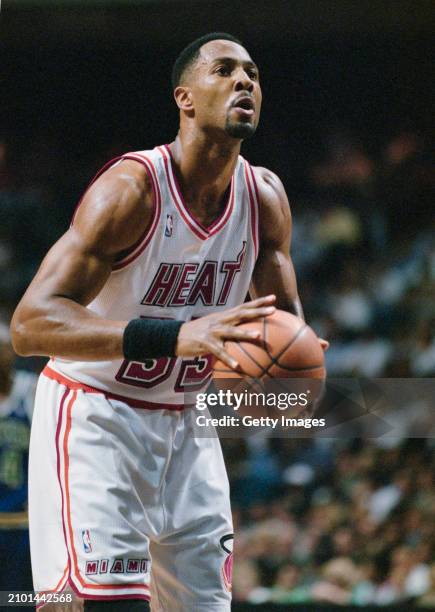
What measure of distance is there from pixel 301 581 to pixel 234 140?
9.46 ft

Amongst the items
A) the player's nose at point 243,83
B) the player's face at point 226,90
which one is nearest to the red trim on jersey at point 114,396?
the player's face at point 226,90

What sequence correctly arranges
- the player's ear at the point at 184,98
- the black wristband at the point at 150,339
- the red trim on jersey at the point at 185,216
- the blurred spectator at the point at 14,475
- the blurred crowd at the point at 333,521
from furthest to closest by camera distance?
the blurred crowd at the point at 333,521, the blurred spectator at the point at 14,475, the player's ear at the point at 184,98, the red trim on jersey at the point at 185,216, the black wristband at the point at 150,339

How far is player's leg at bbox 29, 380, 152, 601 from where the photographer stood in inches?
99.7

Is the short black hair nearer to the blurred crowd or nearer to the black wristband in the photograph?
the black wristband

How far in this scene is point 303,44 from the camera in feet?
18.2

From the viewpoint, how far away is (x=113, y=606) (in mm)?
2500

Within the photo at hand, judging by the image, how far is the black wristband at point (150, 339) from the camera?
2395 millimetres

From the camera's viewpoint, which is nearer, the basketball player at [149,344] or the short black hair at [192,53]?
the basketball player at [149,344]

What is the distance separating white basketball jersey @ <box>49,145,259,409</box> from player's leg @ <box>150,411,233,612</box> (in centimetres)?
17

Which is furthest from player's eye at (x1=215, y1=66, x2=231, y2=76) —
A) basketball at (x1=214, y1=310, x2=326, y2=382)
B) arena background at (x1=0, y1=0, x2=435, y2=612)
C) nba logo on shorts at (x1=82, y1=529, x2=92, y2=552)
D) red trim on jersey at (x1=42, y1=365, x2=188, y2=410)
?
arena background at (x1=0, y1=0, x2=435, y2=612)

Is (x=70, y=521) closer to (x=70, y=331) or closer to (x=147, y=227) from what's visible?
(x=70, y=331)

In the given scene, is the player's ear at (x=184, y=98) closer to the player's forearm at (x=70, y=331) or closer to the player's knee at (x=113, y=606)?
the player's forearm at (x=70, y=331)

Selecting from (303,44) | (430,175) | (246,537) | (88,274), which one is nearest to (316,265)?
(430,175)

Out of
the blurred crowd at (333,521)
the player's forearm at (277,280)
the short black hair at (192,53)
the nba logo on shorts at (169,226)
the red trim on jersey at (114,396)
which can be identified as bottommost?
the blurred crowd at (333,521)
